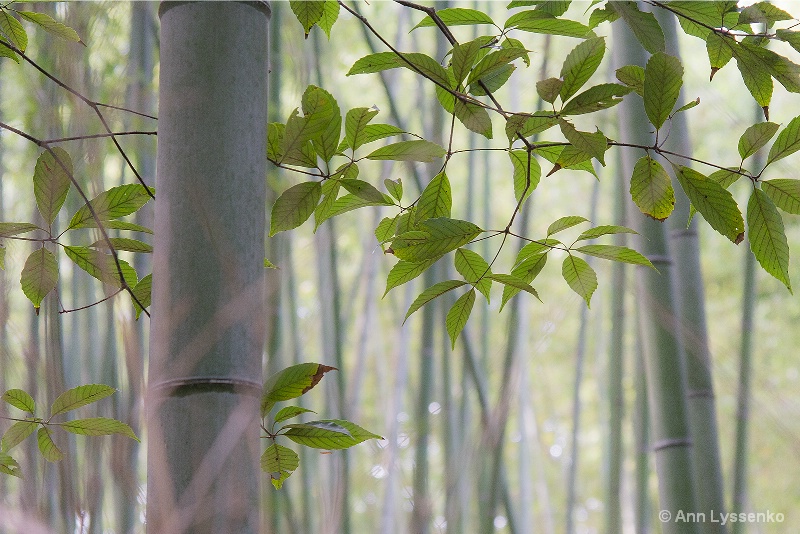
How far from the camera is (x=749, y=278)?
167 centimetres

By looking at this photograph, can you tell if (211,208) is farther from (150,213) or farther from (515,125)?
(150,213)

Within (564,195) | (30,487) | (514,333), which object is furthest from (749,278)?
(564,195)

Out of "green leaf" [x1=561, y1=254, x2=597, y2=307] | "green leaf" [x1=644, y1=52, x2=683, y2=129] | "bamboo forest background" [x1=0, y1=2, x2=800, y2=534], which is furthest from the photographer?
"bamboo forest background" [x1=0, y1=2, x2=800, y2=534]

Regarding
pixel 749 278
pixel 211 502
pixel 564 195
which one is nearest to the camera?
pixel 211 502

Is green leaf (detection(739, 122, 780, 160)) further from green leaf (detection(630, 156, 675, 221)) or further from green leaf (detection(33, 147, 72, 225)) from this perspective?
green leaf (detection(33, 147, 72, 225))

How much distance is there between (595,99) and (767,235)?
0.14 meters

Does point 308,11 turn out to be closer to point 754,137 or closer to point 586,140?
point 586,140

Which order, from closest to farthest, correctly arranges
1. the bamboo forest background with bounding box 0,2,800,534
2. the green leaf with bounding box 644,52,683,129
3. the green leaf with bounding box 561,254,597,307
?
the green leaf with bounding box 644,52,683,129
the green leaf with bounding box 561,254,597,307
the bamboo forest background with bounding box 0,2,800,534

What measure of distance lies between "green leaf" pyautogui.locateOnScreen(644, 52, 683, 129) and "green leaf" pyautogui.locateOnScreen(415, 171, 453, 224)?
149mm

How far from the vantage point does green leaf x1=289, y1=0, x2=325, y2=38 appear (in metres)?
0.51

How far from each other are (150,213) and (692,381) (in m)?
0.75

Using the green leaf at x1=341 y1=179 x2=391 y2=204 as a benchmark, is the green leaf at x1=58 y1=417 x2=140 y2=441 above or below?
below

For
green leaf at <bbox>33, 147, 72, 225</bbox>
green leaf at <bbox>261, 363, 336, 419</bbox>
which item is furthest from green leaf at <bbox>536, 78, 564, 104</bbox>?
green leaf at <bbox>33, 147, 72, 225</bbox>

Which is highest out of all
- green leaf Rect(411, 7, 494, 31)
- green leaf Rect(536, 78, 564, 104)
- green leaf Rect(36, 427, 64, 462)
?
green leaf Rect(411, 7, 494, 31)
